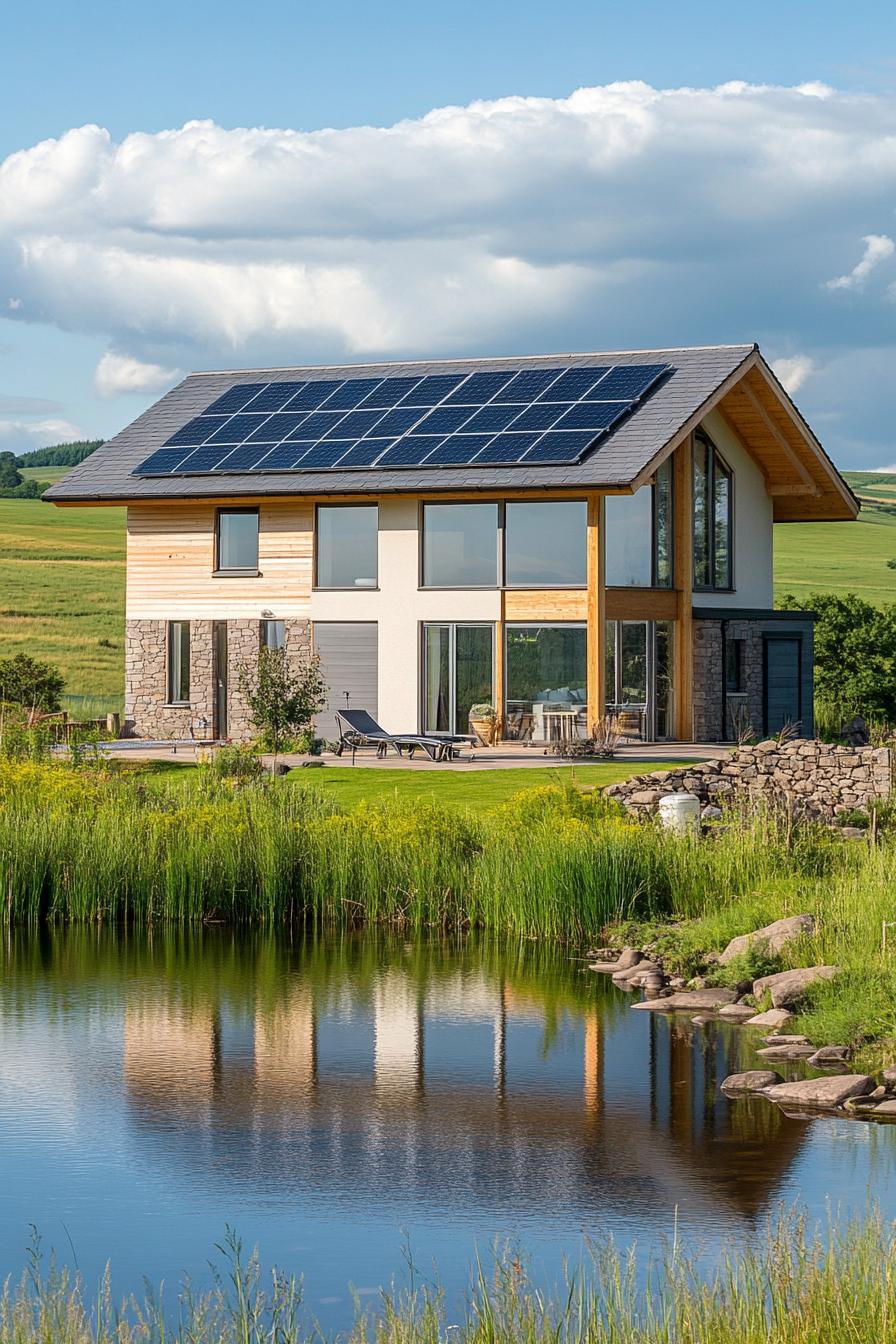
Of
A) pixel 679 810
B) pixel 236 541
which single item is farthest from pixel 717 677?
pixel 679 810

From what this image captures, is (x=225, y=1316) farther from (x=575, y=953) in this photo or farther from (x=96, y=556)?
(x=96, y=556)

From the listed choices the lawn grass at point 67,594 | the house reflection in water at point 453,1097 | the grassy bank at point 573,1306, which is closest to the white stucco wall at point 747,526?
→ the lawn grass at point 67,594

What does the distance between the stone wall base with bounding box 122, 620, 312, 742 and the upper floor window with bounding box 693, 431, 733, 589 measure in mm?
6854

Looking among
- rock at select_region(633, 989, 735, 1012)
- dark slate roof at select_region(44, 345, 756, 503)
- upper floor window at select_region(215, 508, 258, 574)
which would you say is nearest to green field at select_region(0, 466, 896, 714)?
dark slate roof at select_region(44, 345, 756, 503)

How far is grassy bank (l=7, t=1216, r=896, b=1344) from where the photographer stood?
6113 mm

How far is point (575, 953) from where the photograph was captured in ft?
48.7

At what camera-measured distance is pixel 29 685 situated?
109 ft

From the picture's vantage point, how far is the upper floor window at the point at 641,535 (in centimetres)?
2947

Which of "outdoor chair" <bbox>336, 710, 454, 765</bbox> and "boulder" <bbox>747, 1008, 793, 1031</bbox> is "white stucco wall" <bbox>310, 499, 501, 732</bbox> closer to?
"outdoor chair" <bbox>336, 710, 454, 765</bbox>

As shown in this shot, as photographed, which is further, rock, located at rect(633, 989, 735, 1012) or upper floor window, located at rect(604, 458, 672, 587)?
upper floor window, located at rect(604, 458, 672, 587)

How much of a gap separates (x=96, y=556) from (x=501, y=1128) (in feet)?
229

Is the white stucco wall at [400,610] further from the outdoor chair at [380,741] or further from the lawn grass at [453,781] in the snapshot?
the lawn grass at [453,781]

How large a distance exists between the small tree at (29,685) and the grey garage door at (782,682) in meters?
12.5

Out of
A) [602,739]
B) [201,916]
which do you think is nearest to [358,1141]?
[201,916]
